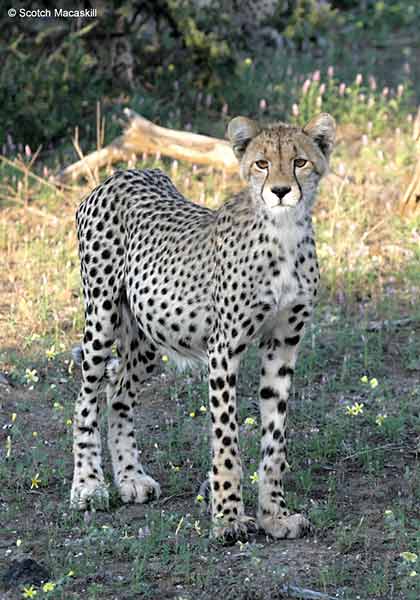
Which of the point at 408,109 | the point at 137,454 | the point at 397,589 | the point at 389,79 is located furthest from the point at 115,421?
the point at 389,79

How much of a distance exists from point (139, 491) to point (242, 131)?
1.74 meters

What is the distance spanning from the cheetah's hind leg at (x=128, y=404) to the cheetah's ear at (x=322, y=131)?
4.41ft

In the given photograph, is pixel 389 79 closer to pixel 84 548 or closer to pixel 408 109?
pixel 408 109

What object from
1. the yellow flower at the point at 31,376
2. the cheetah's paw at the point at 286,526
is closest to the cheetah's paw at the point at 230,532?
the cheetah's paw at the point at 286,526

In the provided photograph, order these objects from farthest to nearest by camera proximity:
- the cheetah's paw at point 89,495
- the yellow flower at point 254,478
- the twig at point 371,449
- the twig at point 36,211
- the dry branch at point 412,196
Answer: the twig at point 36,211 < the dry branch at point 412,196 < the twig at point 371,449 < the cheetah's paw at point 89,495 < the yellow flower at point 254,478

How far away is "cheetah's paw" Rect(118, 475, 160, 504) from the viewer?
19.2 ft

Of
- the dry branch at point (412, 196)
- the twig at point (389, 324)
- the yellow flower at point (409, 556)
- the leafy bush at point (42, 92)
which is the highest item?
the leafy bush at point (42, 92)

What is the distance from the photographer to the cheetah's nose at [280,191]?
Result: 5.07m

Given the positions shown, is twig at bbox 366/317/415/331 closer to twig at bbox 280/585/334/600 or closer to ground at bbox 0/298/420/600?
ground at bbox 0/298/420/600

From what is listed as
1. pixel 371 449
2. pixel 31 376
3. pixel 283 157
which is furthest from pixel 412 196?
pixel 283 157

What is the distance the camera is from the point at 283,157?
17.0 feet

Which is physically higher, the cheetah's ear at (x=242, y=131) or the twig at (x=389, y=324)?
the cheetah's ear at (x=242, y=131)

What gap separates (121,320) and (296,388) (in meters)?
1.33

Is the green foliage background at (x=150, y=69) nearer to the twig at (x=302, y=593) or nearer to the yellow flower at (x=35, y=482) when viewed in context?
the yellow flower at (x=35, y=482)
